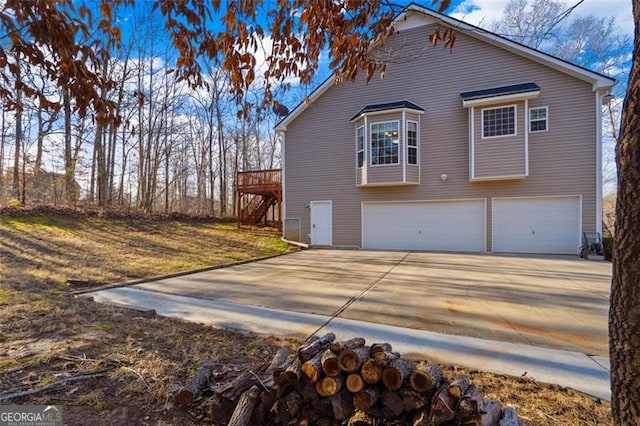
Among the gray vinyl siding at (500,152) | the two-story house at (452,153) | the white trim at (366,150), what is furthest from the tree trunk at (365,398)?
the gray vinyl siding at (500,152)

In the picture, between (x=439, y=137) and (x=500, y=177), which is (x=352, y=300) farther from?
(x=439, y=137)

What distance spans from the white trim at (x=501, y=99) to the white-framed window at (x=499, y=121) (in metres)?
0.25

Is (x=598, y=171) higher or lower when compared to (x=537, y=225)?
higher

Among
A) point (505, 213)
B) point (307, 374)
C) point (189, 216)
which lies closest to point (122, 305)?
point (307, 374)

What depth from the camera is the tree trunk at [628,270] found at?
132cm

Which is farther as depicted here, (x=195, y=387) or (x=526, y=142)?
(x=526, y=142)

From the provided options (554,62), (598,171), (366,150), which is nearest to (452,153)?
(366,150)

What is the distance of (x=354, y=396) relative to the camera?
1.79 meters

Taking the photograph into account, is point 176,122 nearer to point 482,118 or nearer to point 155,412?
point 482,118

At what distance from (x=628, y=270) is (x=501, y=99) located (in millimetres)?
10965

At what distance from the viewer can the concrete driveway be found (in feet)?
12.5

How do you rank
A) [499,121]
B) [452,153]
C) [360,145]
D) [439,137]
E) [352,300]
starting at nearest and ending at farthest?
[352,300]
[499,121]
[452,153]
[439,137]
[360,145]

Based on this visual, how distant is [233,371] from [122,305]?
3.06m

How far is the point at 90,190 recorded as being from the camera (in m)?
17.2
